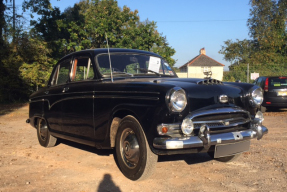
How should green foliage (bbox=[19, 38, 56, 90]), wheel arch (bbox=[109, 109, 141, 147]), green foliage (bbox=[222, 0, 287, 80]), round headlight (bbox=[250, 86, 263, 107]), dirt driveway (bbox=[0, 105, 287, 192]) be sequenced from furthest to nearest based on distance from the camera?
1. green foliage (bbox=[222, 0, 287, 80])
2. green foliage (bbox=[19, 38, 56, 90])
3. round headlight (bbox=[250, 86, 263, 107])
4. wheel arch (bbox=[109, 109, 141, 147])
5. dirt driveway (bbox=[0, 105, 287, 192])

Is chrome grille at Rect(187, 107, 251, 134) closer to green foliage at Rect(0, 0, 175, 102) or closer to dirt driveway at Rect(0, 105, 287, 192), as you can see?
dirt driveway at Rect(0, 105, 287, 192)

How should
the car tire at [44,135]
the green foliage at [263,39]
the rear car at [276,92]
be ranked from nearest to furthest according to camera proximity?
the car tire at [44,135], the rear car at [276,92], the green foliage at [263,39]

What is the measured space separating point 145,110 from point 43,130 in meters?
3.54

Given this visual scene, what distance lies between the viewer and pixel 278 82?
12.8 m

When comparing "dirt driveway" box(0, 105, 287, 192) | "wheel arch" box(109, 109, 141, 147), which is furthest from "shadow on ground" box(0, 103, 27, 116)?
"wheel arch" box(109, 109, 141, 147)

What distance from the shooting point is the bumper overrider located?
3.77 m

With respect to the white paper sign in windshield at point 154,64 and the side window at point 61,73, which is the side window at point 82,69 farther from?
the white paper sign in windshield at point 154,64

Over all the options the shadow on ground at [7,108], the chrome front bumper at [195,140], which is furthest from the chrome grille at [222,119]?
the shadow on ground at [7,108]

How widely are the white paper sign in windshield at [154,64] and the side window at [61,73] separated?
4.96 feet

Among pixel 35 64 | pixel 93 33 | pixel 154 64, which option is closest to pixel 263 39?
pixel 93 33

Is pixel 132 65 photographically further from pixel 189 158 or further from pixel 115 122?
pixel 189 158

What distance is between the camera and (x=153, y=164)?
4.14 meters

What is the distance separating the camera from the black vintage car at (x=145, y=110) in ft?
12.7

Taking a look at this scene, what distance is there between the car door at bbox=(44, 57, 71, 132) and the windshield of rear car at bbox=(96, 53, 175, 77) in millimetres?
1005
